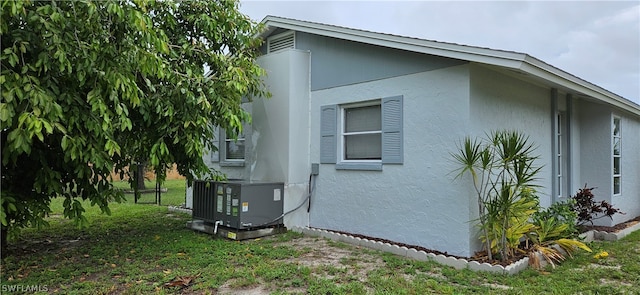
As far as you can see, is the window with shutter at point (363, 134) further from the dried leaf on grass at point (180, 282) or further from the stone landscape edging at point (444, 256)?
the dried leaf on grass at point (180, 282)

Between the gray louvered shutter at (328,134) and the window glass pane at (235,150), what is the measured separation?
245 cm

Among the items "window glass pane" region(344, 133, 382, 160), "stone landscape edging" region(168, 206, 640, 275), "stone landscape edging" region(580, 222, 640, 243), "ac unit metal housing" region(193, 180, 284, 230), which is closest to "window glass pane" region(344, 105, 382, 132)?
"window glass pane" region(344, 133, 382, 160)

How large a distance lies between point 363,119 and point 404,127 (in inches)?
38.9

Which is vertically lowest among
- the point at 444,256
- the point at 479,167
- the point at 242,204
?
the point at 444,256

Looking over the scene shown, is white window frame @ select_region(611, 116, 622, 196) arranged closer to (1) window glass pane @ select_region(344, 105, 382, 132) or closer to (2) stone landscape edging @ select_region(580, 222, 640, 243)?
(2) stone landscape edging @ select_region(580, 222, 640, 243)

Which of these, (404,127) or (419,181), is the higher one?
(404,127)

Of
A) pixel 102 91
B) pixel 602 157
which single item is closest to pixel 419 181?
pixel 102 91

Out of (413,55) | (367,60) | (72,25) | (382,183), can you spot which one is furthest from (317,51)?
(72,25)

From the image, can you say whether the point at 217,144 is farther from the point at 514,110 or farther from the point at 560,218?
the point at 560,218

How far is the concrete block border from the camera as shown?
16.2ft

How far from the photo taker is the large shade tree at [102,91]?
379 centimetres

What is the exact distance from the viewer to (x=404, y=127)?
20.5 ft

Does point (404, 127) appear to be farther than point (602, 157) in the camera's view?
No

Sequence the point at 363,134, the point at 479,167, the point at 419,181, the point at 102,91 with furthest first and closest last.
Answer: the point at 363,134 < the point at 419,181 < the point at 479,167 < the point at 102,91
